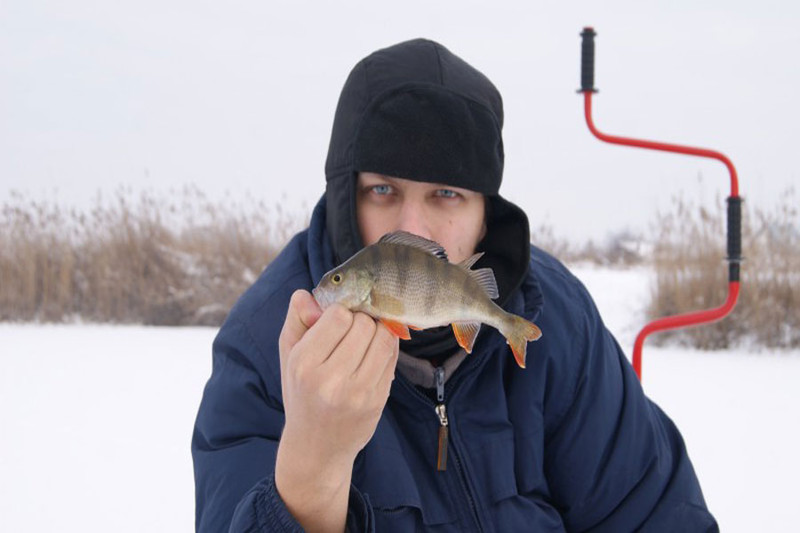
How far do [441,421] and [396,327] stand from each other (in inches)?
21.7

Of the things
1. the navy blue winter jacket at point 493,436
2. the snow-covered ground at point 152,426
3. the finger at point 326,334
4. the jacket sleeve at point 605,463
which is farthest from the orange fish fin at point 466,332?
the snow-covered ground at point 152,426

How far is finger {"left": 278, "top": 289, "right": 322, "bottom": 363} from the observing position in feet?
4.52

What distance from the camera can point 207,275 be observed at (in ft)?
24.6

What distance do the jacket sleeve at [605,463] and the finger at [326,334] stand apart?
2.98 ft

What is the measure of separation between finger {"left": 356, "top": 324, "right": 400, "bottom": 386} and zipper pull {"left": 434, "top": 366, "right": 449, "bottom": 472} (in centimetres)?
48

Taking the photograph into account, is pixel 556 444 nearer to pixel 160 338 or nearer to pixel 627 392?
pixel 627 392

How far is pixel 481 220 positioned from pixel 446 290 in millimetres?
590

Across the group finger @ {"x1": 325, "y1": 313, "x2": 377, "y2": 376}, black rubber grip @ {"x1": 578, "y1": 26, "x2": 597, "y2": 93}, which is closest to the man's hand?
finger @ {"x1": 325, "y1": 313, "x2": 377, "y2": 376}

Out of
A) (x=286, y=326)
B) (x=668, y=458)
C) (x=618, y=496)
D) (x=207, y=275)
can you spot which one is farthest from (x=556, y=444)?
(x=207, y=275)

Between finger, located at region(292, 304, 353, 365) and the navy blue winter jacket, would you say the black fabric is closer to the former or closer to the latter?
the navy blue winter jacket

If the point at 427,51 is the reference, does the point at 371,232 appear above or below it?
below

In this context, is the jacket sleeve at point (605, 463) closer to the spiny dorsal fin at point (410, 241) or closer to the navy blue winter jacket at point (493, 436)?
the navy blue winter jacket at point (493, 436)

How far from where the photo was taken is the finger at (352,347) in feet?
4.33

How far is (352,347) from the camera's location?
4.34 feet
